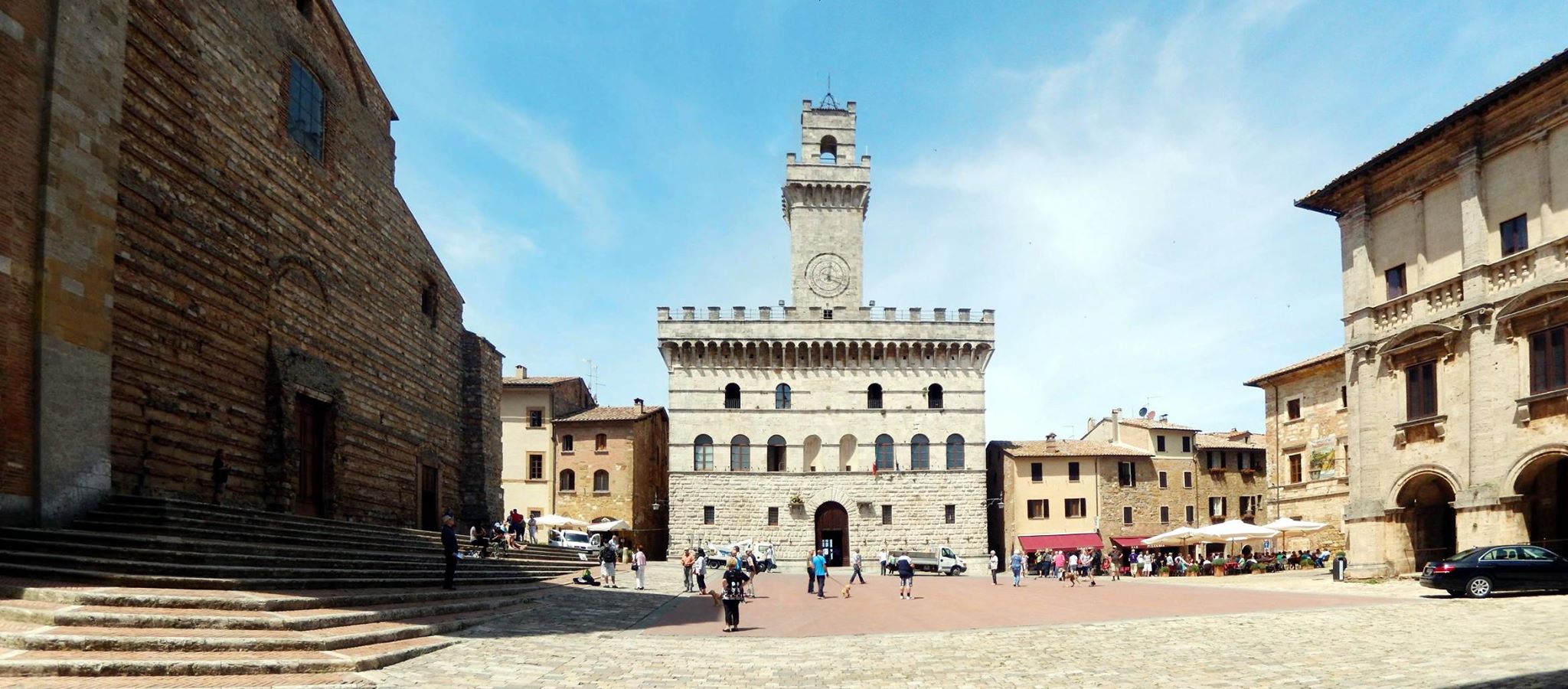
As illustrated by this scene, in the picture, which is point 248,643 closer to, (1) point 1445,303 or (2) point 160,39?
(2) point 160,39

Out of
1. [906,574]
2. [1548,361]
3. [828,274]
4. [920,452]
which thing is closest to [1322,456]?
[1548,361]

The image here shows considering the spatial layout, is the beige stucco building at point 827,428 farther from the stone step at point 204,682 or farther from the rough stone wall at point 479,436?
the stone step at point 204,682

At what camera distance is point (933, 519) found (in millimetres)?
50000

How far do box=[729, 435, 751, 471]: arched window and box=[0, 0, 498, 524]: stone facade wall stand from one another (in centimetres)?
2366

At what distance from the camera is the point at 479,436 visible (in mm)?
33219

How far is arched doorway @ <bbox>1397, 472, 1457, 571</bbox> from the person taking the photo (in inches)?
981

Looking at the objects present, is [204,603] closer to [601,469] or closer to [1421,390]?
[1421,390]

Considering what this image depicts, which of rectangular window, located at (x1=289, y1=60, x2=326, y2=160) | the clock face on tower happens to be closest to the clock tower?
the clock face on tower

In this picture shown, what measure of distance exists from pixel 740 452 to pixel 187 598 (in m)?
38.8

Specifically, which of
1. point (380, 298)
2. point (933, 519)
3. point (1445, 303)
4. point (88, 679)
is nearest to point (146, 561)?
point (88, 679)

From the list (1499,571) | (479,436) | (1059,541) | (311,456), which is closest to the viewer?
(1499,571)

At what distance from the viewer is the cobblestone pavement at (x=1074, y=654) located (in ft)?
37.3

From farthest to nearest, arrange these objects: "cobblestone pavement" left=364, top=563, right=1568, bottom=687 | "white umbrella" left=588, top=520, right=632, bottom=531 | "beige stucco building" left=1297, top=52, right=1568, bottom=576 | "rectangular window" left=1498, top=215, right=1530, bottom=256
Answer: "white umbrella" left=588, top=520, right=632, bottom=531
"rectangular window" left=1498, top=215, right=1530, bottom=256
"beige stucco building" left=1297, top=52, right=1568, bottom=576
"cobblestone pavement" left=364, top=563, right=1568, bottom=687

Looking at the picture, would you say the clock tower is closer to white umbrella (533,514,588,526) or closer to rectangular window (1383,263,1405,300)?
white umbrella (533,514,588,526)
